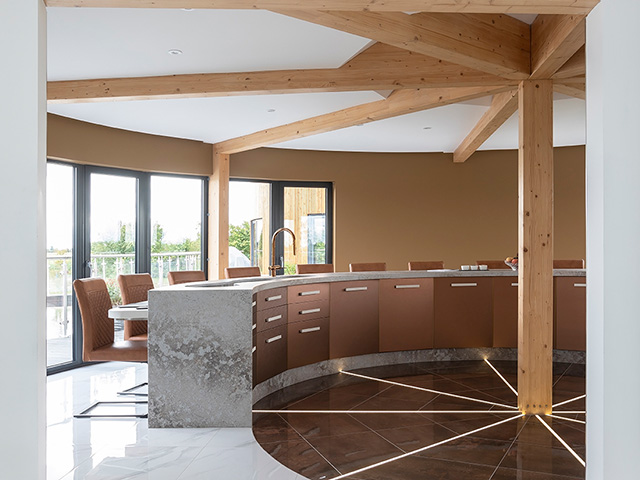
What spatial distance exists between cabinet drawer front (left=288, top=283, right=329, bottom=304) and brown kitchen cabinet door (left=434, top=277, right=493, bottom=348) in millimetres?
1251

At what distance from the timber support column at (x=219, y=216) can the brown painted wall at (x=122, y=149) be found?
0.16 metres

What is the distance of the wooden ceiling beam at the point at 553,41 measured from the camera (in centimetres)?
306

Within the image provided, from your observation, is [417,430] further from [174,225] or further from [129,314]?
[174,225]

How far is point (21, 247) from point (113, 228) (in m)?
4.50

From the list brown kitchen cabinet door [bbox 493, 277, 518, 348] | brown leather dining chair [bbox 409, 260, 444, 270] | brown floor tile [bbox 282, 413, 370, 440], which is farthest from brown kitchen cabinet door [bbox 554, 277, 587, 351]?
brown floor tile [bbox 282, 413, 370, 440]

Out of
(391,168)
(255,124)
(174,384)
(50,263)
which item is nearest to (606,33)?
(174,384)

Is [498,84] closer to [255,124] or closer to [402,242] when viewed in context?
[255,124]

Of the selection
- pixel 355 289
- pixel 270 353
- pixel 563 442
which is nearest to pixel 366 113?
pixel 355 289

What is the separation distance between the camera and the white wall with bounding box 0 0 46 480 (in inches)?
77.0

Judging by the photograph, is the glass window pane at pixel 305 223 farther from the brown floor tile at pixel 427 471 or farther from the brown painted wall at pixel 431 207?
the brown floor tile at pixel 427 471

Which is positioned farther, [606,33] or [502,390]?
[502,390]

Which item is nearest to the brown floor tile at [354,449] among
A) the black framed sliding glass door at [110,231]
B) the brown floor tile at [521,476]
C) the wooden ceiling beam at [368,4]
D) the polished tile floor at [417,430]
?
the polished tile floor at [417,430]

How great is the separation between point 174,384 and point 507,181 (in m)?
6.31

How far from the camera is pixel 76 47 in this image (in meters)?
3.73
